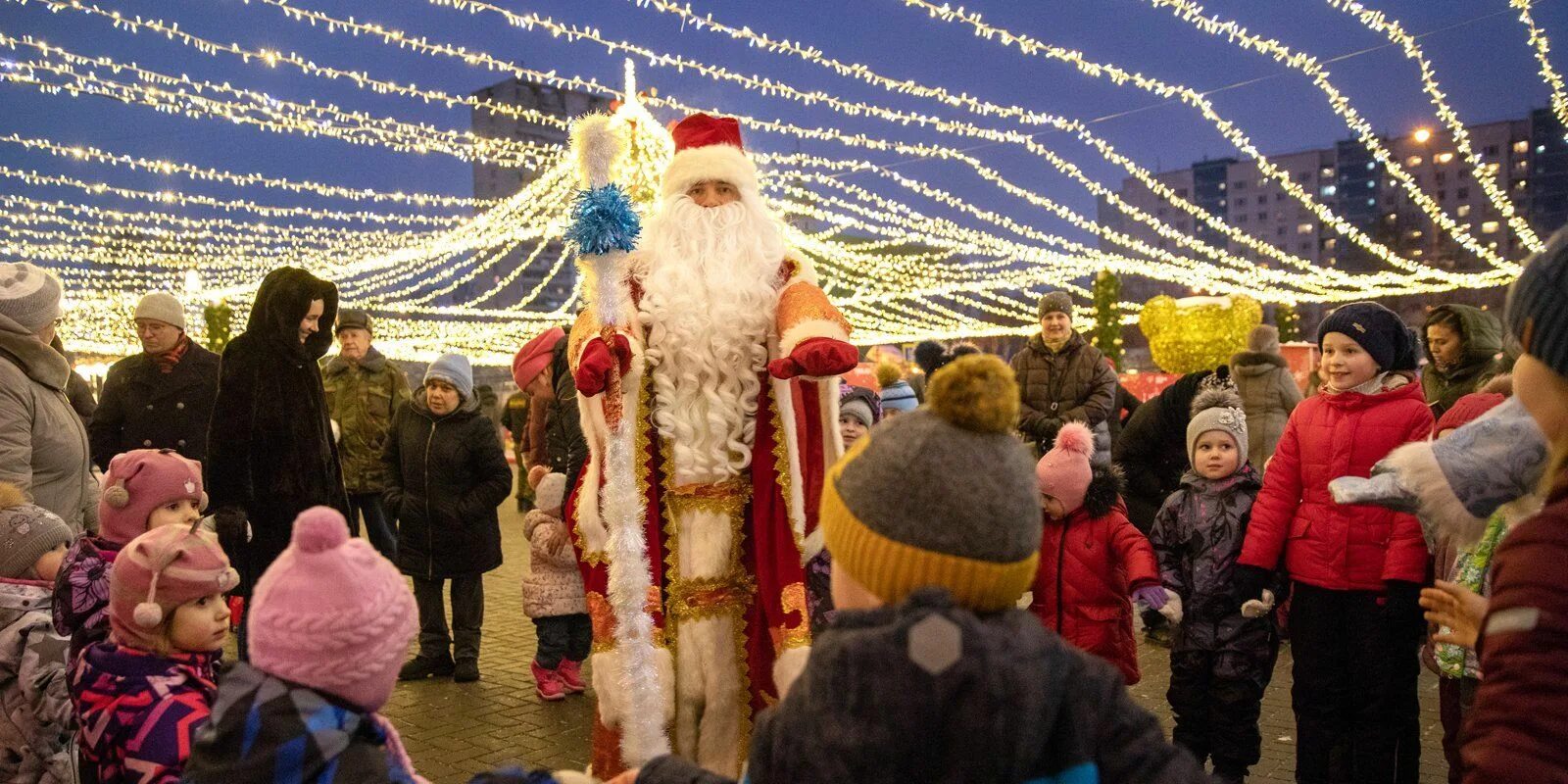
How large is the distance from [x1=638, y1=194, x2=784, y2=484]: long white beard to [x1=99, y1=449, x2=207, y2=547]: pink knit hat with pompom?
160 centimetres

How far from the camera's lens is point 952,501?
1687 mm

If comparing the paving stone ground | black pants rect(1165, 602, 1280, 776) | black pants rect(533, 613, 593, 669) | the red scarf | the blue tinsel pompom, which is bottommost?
the paving stone ground

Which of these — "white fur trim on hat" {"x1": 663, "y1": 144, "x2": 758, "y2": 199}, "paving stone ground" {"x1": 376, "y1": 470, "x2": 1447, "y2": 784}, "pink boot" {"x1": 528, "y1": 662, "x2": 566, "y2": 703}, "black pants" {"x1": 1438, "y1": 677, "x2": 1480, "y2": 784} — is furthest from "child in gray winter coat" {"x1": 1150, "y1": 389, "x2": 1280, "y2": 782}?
"pink boot" {"x1": 528, "y1": 662, "x2": 566, "y2": 703}

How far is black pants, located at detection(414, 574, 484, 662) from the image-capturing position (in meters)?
6.22

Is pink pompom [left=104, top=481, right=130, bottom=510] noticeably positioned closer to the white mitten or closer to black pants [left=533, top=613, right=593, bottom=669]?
black pants [left=533, top=613, right=593, bottom=669]

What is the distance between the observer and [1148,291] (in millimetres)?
52312

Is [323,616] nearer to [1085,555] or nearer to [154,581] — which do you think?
[154,581]

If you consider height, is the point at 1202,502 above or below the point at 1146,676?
above

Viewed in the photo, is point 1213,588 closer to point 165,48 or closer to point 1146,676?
point 1146,676

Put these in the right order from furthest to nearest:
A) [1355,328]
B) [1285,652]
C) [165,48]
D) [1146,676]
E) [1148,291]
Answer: [165,48], [1148,291], [1285,652], [1146,676], [1355,328]

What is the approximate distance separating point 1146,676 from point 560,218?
9178mm

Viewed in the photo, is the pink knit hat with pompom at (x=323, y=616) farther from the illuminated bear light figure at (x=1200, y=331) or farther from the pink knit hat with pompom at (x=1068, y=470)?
the illuminated bear light figure at (x=1200, y=331)

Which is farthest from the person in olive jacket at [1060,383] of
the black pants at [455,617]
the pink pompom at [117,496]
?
the pink pompom at [117,496]

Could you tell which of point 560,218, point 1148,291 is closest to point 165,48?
point 1148,291
